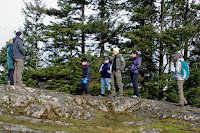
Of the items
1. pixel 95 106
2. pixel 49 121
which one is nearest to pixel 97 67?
pixel 95 106

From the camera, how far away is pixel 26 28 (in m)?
20.0

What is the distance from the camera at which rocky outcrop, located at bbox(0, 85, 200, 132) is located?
4805 mm

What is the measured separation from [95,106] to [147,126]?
2.38m

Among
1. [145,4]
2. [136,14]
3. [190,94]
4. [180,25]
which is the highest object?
[145,4]

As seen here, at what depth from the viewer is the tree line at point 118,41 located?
15.0 metres

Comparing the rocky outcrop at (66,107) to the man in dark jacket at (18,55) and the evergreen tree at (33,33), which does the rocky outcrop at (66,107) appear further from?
the evergreen tree at (33,33)

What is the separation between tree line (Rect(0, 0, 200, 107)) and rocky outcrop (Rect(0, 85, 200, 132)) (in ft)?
26.8

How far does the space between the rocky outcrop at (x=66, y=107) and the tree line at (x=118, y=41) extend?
8.16 metres

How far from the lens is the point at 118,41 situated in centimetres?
1942

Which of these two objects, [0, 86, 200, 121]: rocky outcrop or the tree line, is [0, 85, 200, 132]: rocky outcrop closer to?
[0, 86, 200, 121]: rocky outcrop

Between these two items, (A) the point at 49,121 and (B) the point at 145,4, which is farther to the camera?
(B) the point at 145,4

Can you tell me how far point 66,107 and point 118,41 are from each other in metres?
14.8

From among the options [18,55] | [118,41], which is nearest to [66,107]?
[18,55]

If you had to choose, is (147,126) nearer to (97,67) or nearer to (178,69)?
(178,69)
